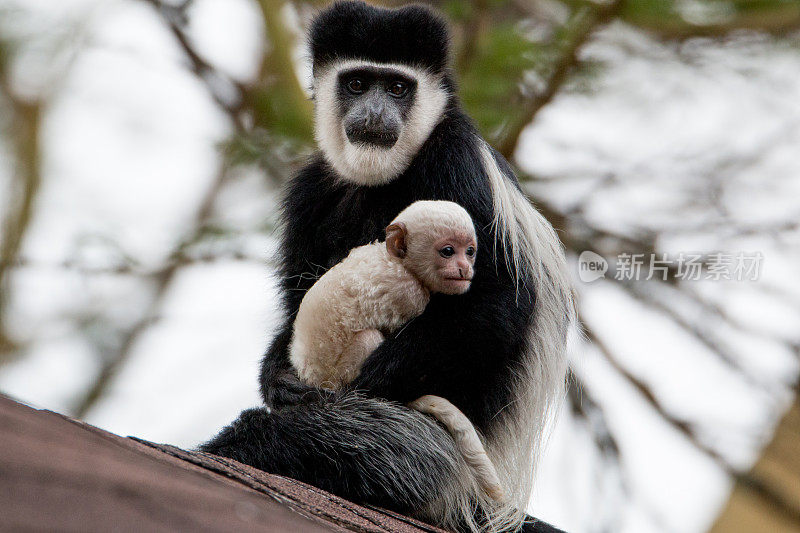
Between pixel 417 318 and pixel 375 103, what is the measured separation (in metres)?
0.68

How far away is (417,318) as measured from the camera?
206cm

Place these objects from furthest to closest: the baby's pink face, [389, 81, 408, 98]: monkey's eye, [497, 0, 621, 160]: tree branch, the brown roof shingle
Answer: [497, 0, 621, 160]: tree branch → [389, 81, 408, 98]: monkey's eye → the baby's pink face → the brown roof shingle

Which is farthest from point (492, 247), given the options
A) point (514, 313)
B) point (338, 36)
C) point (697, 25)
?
point (697, 25)

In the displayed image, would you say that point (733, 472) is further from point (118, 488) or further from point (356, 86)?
point (118, 488)

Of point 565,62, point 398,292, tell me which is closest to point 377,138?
point 398,292

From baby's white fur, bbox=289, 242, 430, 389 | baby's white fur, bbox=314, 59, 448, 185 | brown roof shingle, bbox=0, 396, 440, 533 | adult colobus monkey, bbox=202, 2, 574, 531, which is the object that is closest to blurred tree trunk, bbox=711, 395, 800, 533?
adult colobus monkey, bbox=202, 2, 574, 531

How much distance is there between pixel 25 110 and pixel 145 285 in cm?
114

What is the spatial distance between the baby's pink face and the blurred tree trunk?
8.85ft

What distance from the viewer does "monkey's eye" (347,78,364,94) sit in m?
2.47

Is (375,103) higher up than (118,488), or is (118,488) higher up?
(375,103)

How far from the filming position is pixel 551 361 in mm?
2414

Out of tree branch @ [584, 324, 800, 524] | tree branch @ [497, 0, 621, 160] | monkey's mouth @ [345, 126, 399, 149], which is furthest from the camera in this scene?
tree branch @ [584, 324, 800, 524]

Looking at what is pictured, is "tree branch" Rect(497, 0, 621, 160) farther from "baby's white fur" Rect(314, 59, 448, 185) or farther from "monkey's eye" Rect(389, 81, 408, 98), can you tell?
"monkey's eye" Rect(389, 81, 408, 98)

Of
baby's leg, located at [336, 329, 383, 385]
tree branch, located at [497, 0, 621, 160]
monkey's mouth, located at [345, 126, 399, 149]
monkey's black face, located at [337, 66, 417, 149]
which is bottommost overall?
baby's leg, located at [336, 329, 383, 385]
